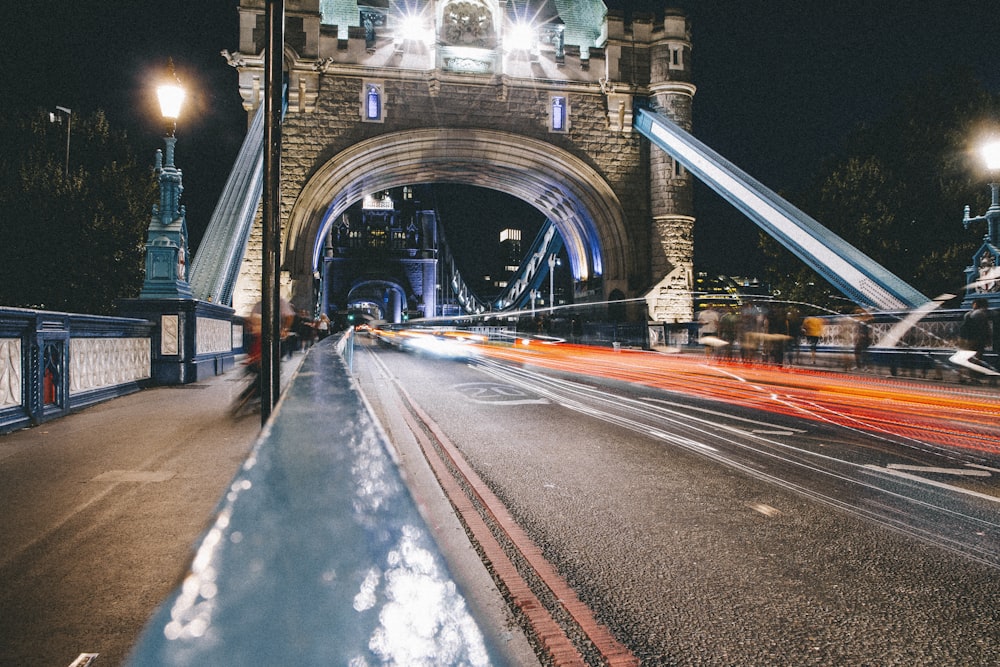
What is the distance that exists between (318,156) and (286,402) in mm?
21317

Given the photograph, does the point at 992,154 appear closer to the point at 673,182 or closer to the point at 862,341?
the point at 862,341

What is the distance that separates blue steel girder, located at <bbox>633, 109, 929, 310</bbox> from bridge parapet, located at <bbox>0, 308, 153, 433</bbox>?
17.0 metres

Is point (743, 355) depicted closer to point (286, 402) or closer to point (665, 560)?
point (286, 402)

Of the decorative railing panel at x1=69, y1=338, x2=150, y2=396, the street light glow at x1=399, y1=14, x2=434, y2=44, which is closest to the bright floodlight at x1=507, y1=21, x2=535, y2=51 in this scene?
the street light glow at x1=399, y1=14, x2=434, y2=44

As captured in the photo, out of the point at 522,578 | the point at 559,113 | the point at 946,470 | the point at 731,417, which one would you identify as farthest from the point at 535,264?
the point at 522,578

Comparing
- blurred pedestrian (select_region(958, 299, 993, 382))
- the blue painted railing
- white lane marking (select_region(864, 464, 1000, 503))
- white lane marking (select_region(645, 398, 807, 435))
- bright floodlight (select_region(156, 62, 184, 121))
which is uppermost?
bright floodlight (select_region(156, 62, 184, 121))

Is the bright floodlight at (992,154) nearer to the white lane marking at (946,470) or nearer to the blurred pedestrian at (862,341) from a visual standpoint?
the blurred pedestrian at (862,341)

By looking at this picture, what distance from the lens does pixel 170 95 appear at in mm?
9055

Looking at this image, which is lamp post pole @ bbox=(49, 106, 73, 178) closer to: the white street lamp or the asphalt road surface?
the white street lamp

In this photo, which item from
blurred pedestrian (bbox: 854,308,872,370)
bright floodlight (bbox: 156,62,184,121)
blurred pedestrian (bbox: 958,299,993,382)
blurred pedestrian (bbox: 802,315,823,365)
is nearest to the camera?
bright floodlight (bbox: 156,62,184,121)

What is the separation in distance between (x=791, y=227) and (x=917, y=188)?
9.98 m

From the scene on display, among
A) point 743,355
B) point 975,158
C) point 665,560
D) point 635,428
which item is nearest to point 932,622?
point 665,560

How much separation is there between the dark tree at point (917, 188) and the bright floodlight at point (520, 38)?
46.5 feet

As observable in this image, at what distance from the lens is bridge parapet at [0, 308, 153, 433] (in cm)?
570
